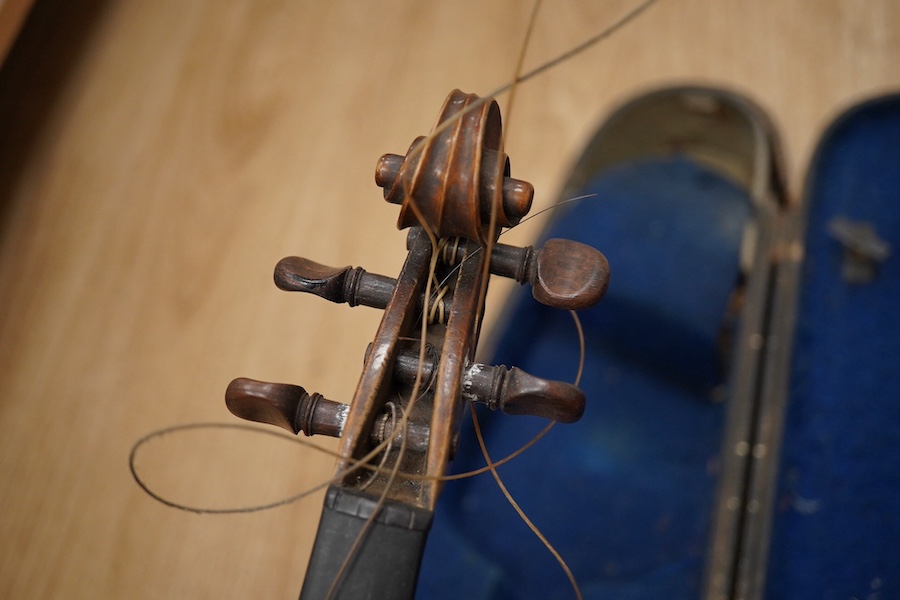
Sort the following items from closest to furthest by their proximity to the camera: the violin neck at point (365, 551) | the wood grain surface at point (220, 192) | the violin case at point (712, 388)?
the violin neck at point (365, 551) → the violin case at point (712, 388) → the wood grain surface at point (220, 192)

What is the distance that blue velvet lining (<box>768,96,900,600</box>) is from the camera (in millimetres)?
884

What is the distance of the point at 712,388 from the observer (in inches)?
40.1

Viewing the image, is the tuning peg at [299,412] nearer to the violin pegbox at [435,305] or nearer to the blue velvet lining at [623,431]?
the violin pegbox at [435,305]

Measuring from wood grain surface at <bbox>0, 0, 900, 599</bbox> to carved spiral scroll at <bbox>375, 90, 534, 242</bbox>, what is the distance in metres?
0.53

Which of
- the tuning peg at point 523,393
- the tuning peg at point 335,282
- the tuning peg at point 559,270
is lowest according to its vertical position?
the tuning peg at point 523,393

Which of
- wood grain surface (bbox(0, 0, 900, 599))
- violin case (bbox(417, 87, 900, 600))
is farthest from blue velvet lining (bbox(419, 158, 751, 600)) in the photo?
wood grain surface (bbox(0, 0, 900, 599))

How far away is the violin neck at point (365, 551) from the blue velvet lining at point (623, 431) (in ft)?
1.36

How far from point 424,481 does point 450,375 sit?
2.8 inches

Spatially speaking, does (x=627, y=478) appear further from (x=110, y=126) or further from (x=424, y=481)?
(x=110, y=126)

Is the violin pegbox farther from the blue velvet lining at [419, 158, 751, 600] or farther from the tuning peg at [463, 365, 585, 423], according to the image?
the blue velvet lining at [419, 158, 751, 600]

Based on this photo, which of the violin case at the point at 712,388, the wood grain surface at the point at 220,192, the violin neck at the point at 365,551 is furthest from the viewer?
the wood grain surface at the point at 220,192

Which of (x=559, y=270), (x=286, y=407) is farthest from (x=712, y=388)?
(x=286, y=407)

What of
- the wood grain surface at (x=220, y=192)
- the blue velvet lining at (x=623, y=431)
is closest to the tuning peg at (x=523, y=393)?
the blue velvet lining at (x=623, y=431)

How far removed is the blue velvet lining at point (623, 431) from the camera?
901mm
